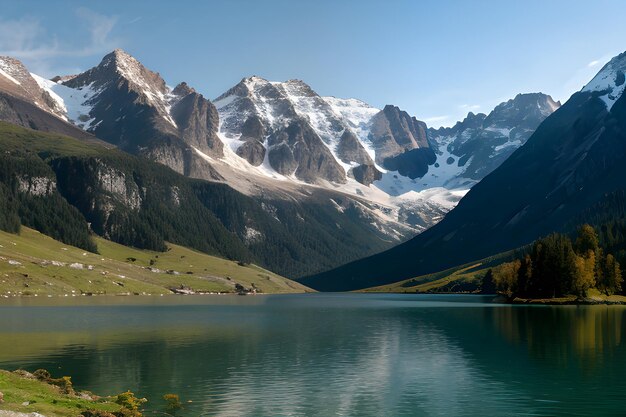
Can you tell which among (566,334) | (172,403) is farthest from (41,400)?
(566,334)

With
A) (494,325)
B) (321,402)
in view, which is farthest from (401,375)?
(494,325)

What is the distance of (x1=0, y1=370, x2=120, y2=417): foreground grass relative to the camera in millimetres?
44406

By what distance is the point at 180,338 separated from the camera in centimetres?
10575

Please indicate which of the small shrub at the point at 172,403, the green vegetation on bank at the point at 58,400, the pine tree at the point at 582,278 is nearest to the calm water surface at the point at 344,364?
the small shrub at the point at 172,403

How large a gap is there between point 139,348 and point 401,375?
132 ft

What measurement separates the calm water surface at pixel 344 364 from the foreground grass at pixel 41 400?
5.38m

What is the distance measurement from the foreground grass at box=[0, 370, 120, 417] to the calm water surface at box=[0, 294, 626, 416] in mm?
5382

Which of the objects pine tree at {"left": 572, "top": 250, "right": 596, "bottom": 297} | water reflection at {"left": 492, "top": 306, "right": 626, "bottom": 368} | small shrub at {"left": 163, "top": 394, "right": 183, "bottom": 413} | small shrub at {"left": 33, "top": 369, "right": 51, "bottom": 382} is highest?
pine tree at {"left": 572, "top": 250, "right": 596, "bottom": 297}

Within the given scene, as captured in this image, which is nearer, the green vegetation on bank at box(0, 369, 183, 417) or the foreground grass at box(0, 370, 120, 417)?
the foreground grass at box(0, 370, 120, 417)

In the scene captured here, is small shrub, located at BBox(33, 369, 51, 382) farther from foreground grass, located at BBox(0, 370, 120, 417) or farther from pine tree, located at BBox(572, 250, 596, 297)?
pine tree, located at BBox(572, 250, 596, 297)

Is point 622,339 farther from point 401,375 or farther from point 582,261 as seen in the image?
point 582,261

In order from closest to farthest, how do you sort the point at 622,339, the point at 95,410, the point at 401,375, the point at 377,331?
1. the point at 95,410
2. the point at 401,375
3. the point at 622,339
4. the point at 377,331

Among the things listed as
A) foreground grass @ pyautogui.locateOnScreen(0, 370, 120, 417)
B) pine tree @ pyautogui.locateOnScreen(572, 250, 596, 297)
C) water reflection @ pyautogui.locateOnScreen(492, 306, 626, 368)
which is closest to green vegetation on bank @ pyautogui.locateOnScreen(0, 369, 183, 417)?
foreground grass @ pyautogui.locateOnScreen(0, 370, 120, 417)

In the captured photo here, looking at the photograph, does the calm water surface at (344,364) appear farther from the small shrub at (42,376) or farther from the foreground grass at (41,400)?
the foreground grass at (41,400)
